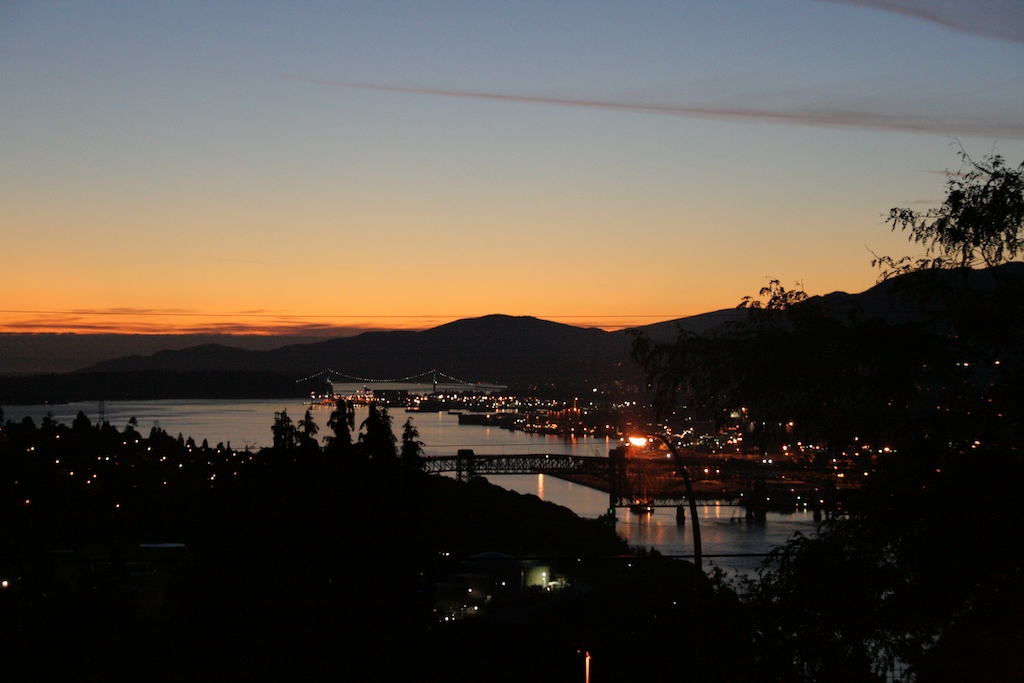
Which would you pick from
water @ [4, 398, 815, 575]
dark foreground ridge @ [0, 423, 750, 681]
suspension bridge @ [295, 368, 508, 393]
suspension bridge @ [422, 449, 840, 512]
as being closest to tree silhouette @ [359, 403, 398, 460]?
dark foreground ridge @ [0, 423, 750, 681]

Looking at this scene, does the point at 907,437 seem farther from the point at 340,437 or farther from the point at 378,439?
the point at 340,437

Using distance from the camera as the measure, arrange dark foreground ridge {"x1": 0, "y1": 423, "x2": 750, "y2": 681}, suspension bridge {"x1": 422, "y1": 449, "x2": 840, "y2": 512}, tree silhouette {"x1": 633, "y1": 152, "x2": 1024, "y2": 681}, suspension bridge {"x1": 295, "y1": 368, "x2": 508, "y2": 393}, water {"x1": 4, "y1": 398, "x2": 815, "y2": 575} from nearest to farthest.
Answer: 1. tree silhouette {"x1": 633, "y1": 152, "x2": 1024, "y2": 681}
2. dark foreground ridge {"x1": 0, "y1": 423, "x2": 750, "y2": 681}
3. water {"x1": 4, "y1": 398, "x2": 815, "y2": 575}
4. suspension bridge {"x1": 422, "y1": 449, "x2": 840, "y2": 512}
5. suspension bridge {"x1": 295, "y1": 368, "x2": 508, "y2": 393}

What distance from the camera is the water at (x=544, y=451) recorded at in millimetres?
27016

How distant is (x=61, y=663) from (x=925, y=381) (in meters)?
5.07

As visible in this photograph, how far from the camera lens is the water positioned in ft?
88.6

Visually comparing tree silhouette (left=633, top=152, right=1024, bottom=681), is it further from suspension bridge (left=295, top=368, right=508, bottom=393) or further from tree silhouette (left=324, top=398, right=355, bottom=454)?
suspension bridge (left=295, top=368, right=508, bottom=393)

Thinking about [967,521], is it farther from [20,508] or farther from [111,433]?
[111,433]

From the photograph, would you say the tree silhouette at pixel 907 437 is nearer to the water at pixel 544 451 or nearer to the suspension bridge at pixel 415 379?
the water at pixel 544 451

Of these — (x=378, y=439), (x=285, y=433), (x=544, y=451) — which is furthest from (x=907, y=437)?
(x=544, y=451)

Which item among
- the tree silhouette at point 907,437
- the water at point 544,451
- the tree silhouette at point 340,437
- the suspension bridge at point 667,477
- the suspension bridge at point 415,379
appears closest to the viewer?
the tree silhouette at point 907,437

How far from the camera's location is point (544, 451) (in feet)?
179

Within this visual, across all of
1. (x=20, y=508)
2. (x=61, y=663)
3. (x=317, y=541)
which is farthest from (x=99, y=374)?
(x=61, y=663)

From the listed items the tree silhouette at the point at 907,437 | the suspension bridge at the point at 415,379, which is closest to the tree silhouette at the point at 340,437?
the tree silhouette at the point at 907,437

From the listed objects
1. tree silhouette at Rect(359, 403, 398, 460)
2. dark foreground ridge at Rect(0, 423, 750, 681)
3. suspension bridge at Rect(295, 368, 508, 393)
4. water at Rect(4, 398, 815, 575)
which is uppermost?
suspension bridge at Rect(295, 368, 508, 393)
